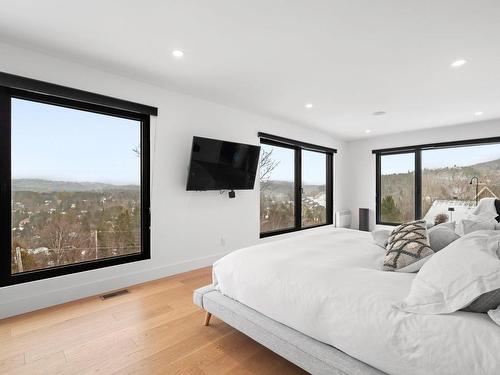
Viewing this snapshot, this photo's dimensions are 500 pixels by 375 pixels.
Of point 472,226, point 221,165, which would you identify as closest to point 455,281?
point 472,226

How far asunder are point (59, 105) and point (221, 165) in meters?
1.97

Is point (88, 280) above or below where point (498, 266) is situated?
below

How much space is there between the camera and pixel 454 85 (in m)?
3.12

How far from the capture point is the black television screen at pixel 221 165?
11.5ft

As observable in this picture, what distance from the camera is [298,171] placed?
17.6 ft

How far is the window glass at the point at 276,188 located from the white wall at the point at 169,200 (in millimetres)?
308

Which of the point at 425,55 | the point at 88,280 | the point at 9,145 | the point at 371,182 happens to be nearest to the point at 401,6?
the point at 425,55

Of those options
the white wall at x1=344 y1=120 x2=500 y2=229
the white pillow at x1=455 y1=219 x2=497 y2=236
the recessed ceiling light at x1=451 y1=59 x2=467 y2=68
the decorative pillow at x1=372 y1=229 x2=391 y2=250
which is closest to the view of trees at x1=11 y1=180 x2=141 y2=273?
the decorative pillow at x1=372 y1=229 x2=391 y2=250

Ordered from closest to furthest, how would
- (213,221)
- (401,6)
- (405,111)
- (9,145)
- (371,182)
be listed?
(401,6) < (9,145) < (213,221) < (405,111) < (371,182)

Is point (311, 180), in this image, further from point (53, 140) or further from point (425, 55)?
point (53, 140)

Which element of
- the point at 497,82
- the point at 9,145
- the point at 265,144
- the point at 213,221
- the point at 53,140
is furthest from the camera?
the point at 265,144

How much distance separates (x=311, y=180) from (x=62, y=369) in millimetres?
5063

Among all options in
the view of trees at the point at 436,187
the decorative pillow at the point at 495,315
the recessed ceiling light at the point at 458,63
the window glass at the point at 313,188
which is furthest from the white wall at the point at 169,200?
the view of trees at the point at 436,187

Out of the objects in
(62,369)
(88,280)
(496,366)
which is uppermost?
(496,366)
